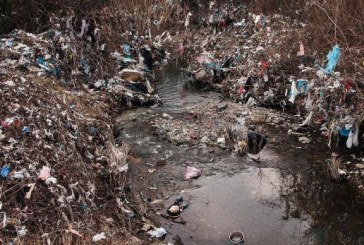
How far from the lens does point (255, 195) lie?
16.5 feet

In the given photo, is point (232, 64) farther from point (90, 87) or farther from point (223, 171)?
point (223, 171)

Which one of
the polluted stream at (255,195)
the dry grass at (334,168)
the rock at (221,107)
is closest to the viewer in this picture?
the polluted stream at (255,195)

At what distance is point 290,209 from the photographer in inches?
187

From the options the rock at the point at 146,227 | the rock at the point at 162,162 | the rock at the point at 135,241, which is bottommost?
the rock at the point at 162,162

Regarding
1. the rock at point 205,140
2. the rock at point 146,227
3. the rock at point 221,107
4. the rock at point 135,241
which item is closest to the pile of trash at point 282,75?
the rock at point 221,107

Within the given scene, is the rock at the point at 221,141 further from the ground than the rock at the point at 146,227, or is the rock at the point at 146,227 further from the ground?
the rock at the point at 221,141

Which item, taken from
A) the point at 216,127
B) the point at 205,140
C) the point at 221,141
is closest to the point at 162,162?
the point at 205,140

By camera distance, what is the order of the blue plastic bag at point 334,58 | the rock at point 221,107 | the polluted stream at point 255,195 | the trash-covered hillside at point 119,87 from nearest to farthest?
the trash-covered hillside at point 119,87, the polluted stream at point 255,195, the blue plastic bag at point 334,58, the rock at point 221,107

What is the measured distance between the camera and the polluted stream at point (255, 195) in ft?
14.3

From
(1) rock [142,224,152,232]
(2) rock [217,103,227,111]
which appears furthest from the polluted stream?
(2) rock [217,103,227,111]

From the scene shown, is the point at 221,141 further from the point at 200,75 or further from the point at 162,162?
the point at 200,75

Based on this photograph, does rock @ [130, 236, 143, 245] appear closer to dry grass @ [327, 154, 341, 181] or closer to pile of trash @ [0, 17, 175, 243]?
pile of trash @ [0, 17, 175, 243]

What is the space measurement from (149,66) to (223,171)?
5051mm

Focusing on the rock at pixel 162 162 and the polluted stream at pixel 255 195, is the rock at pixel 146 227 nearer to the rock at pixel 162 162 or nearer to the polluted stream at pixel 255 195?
the polluted stream at pixel 255 195
